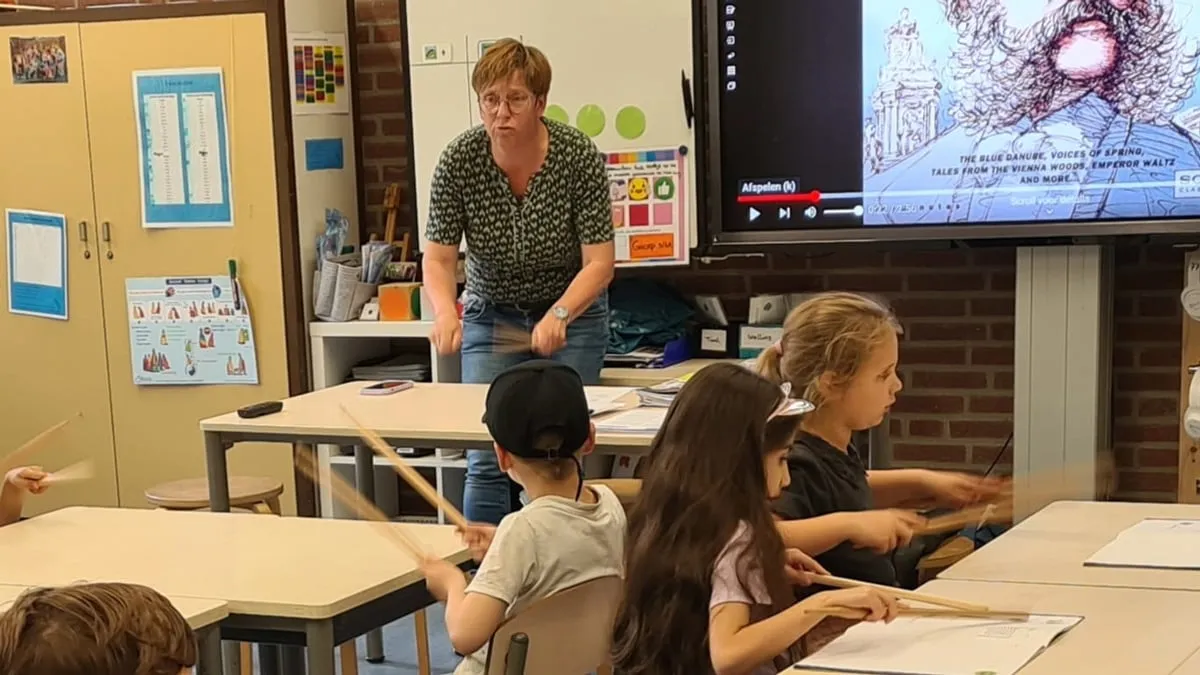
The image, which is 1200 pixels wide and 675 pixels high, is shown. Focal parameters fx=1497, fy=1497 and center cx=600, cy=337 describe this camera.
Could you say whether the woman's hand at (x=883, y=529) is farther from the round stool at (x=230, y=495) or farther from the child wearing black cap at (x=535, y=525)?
the round stool at (x=230, y=495)

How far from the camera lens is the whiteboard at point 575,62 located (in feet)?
15.2

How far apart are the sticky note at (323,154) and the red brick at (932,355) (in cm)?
203

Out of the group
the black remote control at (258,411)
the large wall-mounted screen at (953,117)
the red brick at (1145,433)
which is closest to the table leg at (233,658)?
the black remote control at (258,411)

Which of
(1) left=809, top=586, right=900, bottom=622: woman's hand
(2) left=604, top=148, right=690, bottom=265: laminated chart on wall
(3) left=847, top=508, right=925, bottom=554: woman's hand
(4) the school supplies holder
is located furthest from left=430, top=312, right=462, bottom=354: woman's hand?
(1) left=809, top=586, right=900, bottom=622: woman's hand

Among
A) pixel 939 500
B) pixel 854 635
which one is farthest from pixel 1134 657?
pixel 939 500

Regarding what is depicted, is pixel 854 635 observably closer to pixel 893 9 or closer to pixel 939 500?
pixel 939 500

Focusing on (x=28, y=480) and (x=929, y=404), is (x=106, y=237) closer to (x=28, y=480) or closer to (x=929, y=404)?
(x=28, y=480)

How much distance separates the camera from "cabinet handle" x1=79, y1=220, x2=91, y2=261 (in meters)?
5.17

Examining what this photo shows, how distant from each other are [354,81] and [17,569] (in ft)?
10.3

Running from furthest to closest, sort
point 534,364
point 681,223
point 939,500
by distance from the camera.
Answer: point 681,223, point 939,500, point 534,364

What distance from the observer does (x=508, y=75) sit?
360 centimetres

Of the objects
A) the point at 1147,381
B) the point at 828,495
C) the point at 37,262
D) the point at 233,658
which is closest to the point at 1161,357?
the point at 1147,381

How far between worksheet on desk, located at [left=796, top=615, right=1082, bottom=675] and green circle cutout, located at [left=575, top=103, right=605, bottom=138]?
9.95 feet

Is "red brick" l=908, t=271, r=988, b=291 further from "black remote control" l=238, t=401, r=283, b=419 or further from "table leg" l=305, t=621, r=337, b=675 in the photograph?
"table leg" l=305, t=621, r=337, b=675
